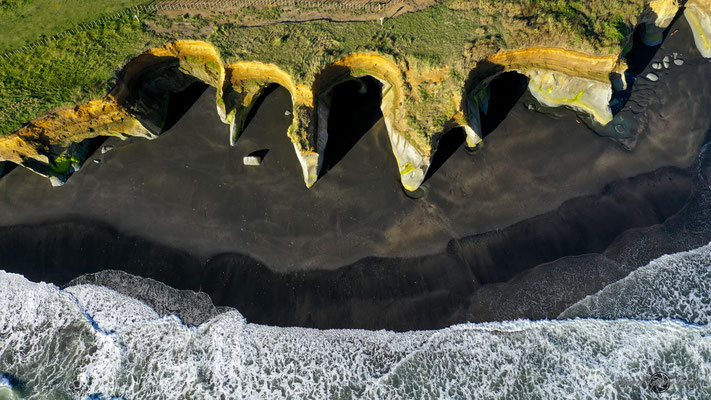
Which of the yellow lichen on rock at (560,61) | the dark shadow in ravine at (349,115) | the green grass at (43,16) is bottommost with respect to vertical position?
the dark shadow in ravine at (349,115)

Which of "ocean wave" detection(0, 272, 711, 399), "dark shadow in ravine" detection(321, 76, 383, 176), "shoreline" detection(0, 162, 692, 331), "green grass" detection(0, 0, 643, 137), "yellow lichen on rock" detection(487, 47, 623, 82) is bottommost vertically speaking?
"ocean wave" detection(0, 272, 711, 399)

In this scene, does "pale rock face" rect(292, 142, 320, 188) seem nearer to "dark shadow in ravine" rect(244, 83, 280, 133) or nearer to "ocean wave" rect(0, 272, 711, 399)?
"dark shadow in ravine" rect(244, 83, 280, 133)

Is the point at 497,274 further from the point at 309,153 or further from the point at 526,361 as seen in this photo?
the point at 309,153

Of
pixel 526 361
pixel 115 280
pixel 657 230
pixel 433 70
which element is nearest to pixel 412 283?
pixel 526 361

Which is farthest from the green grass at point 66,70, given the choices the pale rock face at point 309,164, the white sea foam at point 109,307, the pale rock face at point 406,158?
the pale rock face at point 406,158

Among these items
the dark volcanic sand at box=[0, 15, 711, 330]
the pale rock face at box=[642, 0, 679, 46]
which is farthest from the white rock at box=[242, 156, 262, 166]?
the pale rock face at box=[642, 0, 679, 46]

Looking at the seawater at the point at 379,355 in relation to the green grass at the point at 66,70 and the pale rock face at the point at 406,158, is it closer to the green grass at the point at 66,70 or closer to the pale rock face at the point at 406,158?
the pale rock face at the point at 406,158

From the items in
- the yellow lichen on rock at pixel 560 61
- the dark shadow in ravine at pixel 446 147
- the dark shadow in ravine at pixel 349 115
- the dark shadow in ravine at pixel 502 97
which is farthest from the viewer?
the dark shadow in ravine at pixel 502 97
